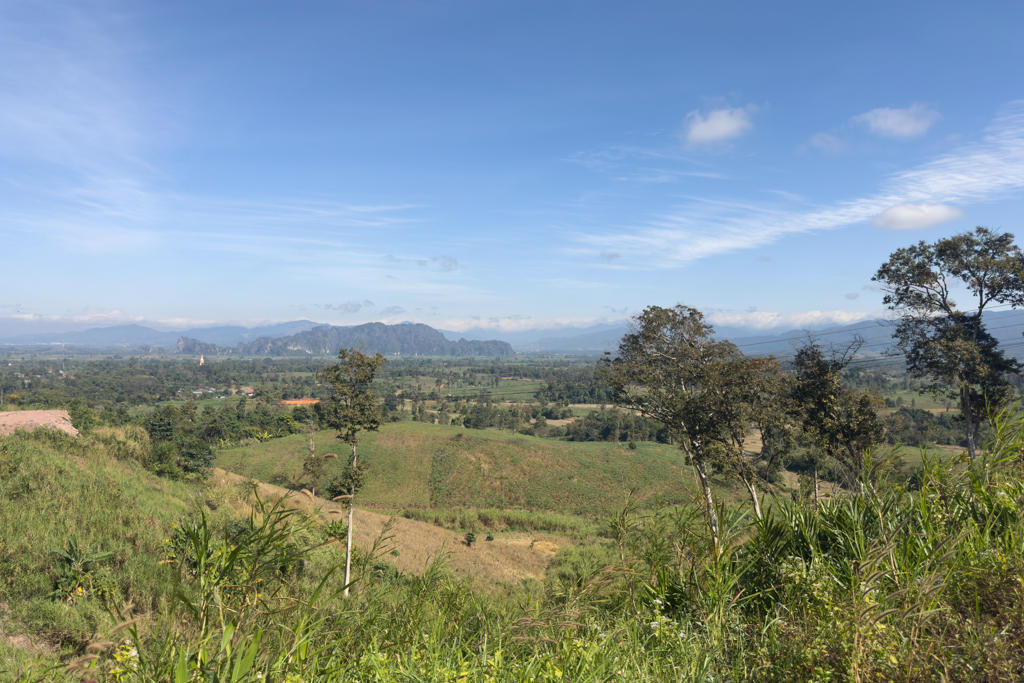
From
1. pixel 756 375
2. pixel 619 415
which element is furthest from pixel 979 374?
pixel 619 415

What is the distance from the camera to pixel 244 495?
70.0 feet

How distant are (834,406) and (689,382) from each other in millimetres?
4998

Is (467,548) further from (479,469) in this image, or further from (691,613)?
(479,469)

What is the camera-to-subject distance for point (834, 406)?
16531 mm

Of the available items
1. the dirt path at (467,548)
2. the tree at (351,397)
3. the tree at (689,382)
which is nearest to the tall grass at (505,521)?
the dirt path at (467,548)

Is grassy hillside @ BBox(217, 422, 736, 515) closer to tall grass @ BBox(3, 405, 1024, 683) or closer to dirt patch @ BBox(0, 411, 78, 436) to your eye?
dirt patch @ BBox(0, 411, 78, 436)

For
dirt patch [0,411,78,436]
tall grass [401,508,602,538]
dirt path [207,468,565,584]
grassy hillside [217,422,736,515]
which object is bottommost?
grassy hillside [217,422,736,515]

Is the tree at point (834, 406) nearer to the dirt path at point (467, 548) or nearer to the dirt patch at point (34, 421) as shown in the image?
the dirt path at point (467, 548)

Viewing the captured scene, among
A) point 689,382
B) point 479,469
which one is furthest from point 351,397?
point 479,469

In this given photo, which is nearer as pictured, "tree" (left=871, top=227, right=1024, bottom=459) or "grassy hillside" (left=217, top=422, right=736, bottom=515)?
"tree" (left=871, top=227, right=1024, bottom=459)

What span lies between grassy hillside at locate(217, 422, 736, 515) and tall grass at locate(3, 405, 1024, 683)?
4139 cm

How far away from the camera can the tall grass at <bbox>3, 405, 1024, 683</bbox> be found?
1.73 metres

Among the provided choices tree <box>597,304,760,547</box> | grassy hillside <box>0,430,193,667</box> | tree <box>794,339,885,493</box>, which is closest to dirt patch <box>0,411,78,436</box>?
grassy hillside <box>0,430,193,667</box>

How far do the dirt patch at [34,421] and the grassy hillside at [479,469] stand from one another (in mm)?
26574
